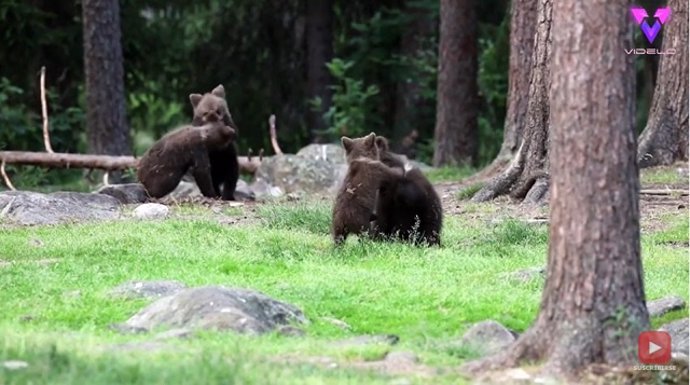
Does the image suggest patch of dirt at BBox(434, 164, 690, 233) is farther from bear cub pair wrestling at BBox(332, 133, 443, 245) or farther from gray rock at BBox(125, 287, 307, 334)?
gray rock at BBox(125, 287, 307, 334)

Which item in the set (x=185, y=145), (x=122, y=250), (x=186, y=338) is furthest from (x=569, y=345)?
(x=185, y=145)

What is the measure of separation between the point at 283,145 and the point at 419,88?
429 cm

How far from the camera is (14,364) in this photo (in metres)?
8.44

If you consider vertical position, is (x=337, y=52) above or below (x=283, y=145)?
A: above

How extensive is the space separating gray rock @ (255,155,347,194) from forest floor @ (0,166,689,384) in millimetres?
4435

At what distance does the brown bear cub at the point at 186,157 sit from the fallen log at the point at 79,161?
3381 millimetres

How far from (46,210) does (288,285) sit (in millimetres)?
5906

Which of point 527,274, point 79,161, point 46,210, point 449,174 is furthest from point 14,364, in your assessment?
point 449,174

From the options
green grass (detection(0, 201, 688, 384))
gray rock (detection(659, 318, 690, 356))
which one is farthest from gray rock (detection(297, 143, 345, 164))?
gray rock (detection(659, 318, 690, 356))

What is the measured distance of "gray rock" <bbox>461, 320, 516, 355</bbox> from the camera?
9.86 meters

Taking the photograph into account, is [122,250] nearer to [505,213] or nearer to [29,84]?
[505,213]

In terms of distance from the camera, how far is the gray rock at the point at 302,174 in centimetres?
2278

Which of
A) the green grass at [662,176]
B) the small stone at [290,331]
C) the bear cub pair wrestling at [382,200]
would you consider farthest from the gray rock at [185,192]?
the small stone at [290,331]

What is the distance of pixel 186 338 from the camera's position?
9.87m
